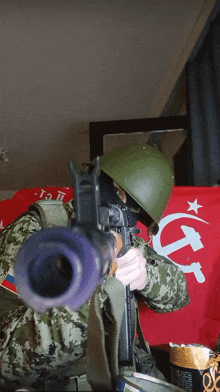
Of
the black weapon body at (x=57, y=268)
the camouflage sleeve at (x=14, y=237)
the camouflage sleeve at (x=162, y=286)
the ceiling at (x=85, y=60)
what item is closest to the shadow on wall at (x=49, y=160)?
the ceiling at (x=85, y=60)

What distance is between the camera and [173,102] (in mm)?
2680

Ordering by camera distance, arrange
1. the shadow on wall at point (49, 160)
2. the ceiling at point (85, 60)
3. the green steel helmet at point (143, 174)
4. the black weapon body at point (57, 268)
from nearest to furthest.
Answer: the black weapon body at point (57, 268) < the green steel helmet at point (143, 174) < the ceiling at point (85, 60) < the shadow on wall at point (49, 160)

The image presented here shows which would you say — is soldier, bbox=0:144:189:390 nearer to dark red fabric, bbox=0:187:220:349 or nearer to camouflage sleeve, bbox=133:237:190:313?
camouflage sleeve, bbox=133:237:190:313

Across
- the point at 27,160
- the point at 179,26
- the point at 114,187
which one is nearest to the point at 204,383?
the point at 114,187

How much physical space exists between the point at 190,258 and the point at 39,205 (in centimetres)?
90

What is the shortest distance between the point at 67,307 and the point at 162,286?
0.61 m

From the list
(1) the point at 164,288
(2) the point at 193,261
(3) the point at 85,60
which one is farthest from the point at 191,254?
(3) the point at 85,60

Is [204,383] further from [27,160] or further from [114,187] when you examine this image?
[27,160]

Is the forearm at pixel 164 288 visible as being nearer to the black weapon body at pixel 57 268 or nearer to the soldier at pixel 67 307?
the soldier at pixel 67 307

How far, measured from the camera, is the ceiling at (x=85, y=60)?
1.85 metres

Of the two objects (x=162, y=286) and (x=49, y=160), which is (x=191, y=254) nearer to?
(x=162, y=286)

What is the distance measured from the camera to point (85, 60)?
7.49ft

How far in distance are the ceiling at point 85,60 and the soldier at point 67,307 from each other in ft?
3.36

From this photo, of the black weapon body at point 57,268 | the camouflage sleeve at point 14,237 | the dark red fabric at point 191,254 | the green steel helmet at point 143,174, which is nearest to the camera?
the black weapon body at point 57,268
